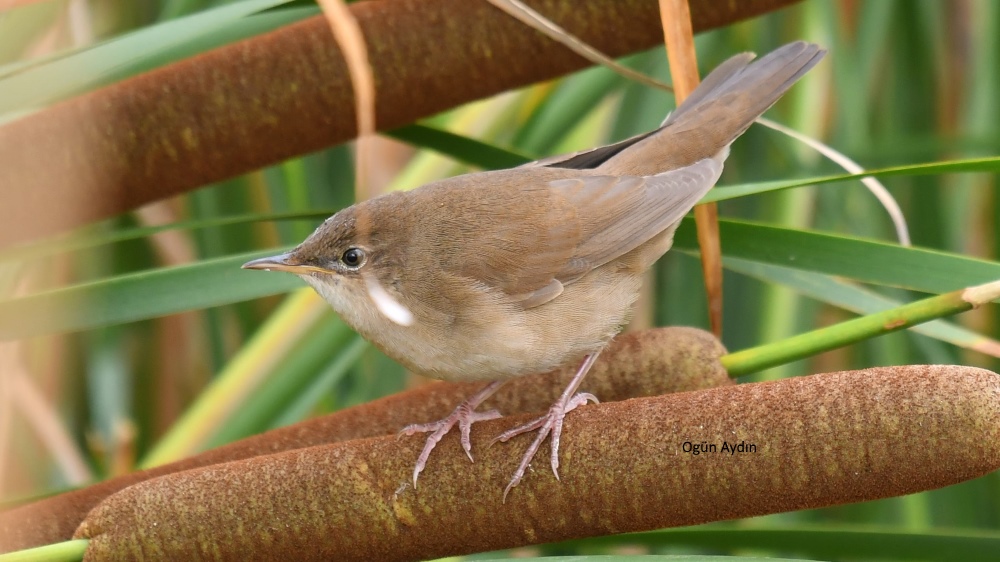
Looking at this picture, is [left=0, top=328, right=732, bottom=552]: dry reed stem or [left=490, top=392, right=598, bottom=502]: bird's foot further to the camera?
[left=0, top=328, right=732, bottom=552]: dry reed stem

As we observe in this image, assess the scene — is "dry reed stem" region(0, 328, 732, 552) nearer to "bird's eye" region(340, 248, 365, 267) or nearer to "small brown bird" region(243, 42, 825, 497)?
"small brown bird" region(243, 42, 825, 497)

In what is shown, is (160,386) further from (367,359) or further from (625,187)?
(625,187)

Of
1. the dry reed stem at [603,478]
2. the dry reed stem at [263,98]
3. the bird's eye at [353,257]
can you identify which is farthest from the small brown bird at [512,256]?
the dry reed stem at [603,478]

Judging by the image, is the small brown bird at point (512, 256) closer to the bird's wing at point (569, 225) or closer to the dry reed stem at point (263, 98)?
the bird's wing at point (569, 225)

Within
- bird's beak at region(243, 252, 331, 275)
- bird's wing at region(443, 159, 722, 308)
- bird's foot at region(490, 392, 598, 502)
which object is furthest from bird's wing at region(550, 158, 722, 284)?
bird's beak at region(243, 252, 331, 275)

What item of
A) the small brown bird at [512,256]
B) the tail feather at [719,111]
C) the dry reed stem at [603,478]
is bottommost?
the dry reed stem at [603,478]
